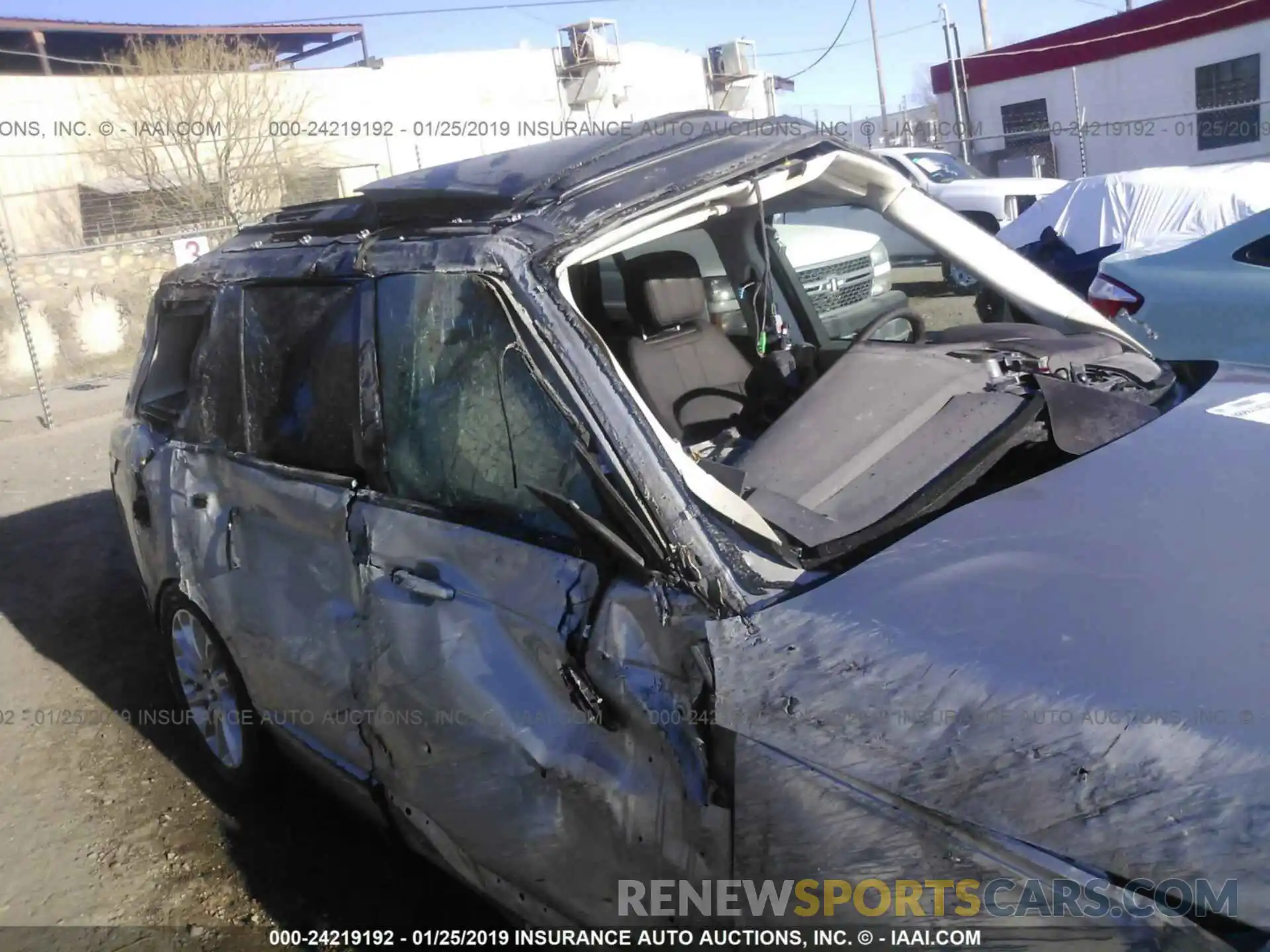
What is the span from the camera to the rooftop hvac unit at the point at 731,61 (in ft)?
104

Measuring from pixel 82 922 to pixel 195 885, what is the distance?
1.08 ft

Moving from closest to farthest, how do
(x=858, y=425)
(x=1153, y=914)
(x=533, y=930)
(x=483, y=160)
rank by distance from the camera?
(x=1153, y=914) → (x=533, y=930) → (x=858, y=425) → (x=483, y=160)

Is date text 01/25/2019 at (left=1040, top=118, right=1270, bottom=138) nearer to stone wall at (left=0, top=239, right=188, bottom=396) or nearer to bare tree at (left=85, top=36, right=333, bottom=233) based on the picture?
bare tree at (left=85, top=36, right=333, bottom=233)

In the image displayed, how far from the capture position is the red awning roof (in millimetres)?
19250

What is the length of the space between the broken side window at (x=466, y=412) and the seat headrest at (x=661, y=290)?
102cm

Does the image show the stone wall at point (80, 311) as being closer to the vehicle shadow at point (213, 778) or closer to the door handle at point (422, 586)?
the vehicle shadow at point (213, 778)

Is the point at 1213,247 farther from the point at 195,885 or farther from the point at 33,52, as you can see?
the point at 33,52

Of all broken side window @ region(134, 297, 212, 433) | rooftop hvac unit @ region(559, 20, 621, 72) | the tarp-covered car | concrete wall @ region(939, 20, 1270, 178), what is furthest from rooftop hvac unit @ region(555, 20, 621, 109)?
broken side window @ region(134, 297, 212, 433)

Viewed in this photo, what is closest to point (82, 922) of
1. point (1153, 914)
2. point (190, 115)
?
point (1153, 914)

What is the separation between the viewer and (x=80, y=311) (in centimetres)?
1580

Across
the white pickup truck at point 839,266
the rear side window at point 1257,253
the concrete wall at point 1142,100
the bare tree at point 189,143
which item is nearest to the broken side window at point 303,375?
the white pickup truck at point 839,266

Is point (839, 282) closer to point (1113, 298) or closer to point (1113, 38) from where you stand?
point (1113, 298)

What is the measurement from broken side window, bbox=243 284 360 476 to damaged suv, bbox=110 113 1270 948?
2 centimetres

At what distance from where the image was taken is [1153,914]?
1.32 metres
